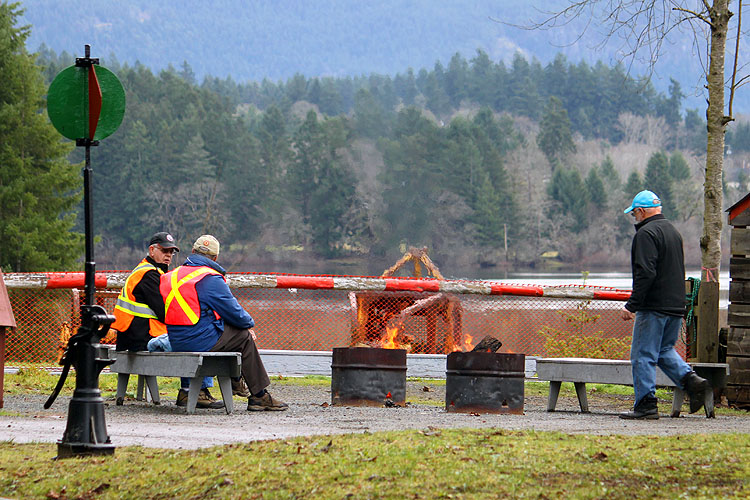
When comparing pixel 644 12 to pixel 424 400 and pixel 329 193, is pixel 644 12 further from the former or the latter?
pixel 329 193

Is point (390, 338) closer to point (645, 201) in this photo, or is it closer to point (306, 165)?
point (645, 201)

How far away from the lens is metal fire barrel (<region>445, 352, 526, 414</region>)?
A: 36.6ft

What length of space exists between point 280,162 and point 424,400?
90654mm

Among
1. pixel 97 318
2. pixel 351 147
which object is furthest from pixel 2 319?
pixel 351 147

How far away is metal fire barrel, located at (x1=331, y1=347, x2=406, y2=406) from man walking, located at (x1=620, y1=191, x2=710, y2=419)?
2.33m

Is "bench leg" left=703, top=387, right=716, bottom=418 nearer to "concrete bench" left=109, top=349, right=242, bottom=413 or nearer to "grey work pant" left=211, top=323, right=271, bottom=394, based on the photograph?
"grey work pant" left=211, top=323, right=271, bottom=394

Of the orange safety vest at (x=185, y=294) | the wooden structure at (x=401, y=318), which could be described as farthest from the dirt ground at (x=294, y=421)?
the wooden structure at (x=401, y=318)

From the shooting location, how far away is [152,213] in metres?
89.6

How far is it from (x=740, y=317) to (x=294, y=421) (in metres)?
4.87

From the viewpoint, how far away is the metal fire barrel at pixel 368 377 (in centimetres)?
1165

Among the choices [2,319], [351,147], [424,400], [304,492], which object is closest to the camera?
[304,492]

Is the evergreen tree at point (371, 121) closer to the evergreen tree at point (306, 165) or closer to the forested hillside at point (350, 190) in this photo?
the forested hillside at point (350, 190)

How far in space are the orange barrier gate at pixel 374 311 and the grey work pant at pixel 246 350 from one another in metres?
4.22

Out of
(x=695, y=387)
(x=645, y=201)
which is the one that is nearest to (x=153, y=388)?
(x=645, y=201)
